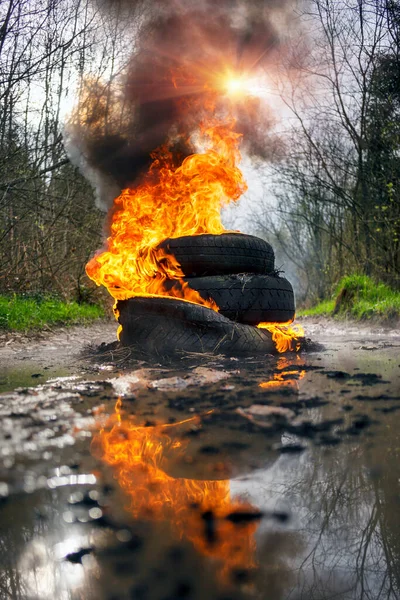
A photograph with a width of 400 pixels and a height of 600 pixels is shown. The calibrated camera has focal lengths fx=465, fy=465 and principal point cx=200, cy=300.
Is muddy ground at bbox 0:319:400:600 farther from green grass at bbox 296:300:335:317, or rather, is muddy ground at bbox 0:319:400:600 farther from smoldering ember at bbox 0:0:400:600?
green grass at bbox 296:300:335:317

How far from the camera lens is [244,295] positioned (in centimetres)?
574

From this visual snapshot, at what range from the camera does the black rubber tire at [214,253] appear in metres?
5.98

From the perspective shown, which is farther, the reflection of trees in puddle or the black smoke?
the black smoke

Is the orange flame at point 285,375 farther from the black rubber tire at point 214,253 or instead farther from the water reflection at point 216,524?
the black rubber tire at point 214,253

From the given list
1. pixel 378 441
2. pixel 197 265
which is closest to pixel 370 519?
pixel 378 441

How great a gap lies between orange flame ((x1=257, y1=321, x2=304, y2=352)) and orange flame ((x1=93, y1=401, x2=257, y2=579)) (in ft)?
11.7

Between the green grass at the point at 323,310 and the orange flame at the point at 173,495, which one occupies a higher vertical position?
the orange flame at the point at 173,495

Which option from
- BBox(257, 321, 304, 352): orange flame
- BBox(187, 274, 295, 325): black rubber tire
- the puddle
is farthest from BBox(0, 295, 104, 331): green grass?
BBox(257, 321, 304, 352): orange flame

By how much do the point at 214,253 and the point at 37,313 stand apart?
5.95 metres

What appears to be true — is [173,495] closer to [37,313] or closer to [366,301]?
[37,313]

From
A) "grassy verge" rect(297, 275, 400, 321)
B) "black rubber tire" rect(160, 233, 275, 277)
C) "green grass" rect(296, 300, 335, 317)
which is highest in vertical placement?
"black rubber tire" rect(160, 233, 275, 277)

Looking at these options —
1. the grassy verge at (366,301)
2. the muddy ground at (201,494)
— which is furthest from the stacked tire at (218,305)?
the grassy verge at (366,301)

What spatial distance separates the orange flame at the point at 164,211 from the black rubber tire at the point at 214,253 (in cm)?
14

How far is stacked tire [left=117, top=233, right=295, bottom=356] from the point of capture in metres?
5.14
